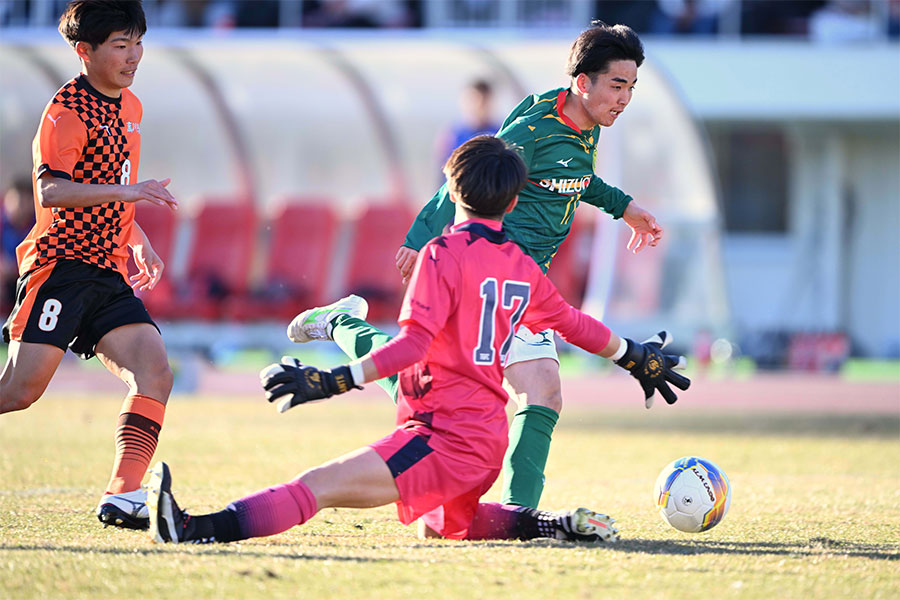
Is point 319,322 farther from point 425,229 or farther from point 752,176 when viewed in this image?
point 752,176

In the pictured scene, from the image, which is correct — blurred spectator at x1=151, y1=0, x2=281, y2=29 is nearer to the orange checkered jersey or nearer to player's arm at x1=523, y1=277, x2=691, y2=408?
the orange checkered jersey

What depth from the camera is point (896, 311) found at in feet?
72.5

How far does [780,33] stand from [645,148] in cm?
766

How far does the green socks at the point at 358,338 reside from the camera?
4891 mm

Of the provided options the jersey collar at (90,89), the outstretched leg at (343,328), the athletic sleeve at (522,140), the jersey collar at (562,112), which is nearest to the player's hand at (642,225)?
the jersey collar at (562,112)

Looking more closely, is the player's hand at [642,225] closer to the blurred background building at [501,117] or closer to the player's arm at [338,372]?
the player's arm at [338,372]

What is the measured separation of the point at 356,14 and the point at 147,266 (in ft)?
55.0

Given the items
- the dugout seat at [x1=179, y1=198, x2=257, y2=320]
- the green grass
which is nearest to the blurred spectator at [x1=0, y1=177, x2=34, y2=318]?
the dugout seat at [x1=179, y1=198, x2=257, y2=320]

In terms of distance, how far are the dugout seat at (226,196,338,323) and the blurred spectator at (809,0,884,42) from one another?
895cm

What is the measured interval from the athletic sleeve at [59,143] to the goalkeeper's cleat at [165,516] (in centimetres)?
130

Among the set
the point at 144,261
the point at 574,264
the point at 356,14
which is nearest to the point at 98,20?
the point at 144,261

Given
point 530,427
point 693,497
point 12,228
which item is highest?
point 530,427

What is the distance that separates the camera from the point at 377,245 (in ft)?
55.0

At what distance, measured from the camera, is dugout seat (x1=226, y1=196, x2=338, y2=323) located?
52.8ft
